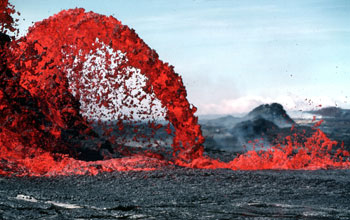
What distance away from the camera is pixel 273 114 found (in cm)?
2266

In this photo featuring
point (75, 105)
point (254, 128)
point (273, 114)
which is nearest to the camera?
point (75, 105)

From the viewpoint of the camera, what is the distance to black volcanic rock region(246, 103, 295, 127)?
72.1 ft

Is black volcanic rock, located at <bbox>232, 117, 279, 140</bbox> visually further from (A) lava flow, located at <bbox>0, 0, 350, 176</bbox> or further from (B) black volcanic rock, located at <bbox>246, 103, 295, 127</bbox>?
(A) lava flow, located at <bbox>0, 0, 350, 176</bbox>

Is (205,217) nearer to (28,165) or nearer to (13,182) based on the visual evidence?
(13,182)

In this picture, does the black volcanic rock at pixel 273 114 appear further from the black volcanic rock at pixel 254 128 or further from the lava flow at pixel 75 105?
the lava flow at pixel 75 105

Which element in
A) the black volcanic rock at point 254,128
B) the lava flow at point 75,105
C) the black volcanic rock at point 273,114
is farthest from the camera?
the black volcanic rock at point 273,114

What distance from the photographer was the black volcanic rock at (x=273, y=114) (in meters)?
22.0

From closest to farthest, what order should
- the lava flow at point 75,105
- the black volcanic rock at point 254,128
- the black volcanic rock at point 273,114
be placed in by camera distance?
the lava flow at point 75,105
the black volcanic rock at point 254,128
the black volcanic rock at point 273,114

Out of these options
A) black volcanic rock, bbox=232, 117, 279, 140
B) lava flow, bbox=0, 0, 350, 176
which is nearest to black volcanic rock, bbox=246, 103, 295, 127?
black volcanic rock, bbox=232, 117, 279, 140

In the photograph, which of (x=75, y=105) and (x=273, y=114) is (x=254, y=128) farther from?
(x=75, y=105)

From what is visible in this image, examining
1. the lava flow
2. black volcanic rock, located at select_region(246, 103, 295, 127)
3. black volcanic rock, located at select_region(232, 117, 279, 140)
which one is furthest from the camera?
black volcanic rock, located at select_region(246, 103, 295, 127)

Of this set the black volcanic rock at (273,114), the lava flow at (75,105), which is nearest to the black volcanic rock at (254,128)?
the black volcanic rock at (273,114)

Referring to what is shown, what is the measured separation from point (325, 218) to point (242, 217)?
3.08 ft

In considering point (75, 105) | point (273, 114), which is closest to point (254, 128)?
point (273, 114)
